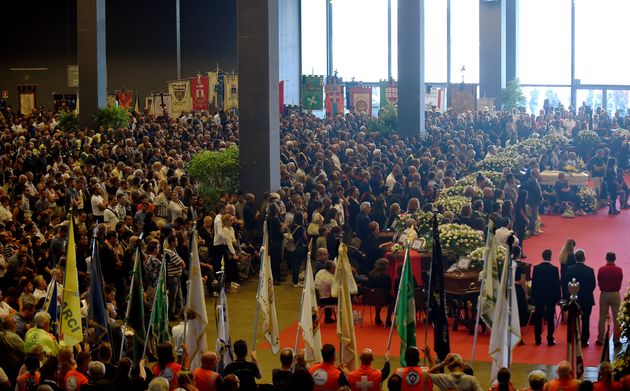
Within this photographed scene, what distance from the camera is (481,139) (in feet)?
100

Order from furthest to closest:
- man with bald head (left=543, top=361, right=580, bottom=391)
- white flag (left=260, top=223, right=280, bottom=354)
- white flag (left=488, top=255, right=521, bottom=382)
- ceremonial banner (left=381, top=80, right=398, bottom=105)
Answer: ceremonial banner (left=381, top=80, right=398, bottom=105), white flag (left=260, top=223, right=280, bottom=354), white flag (left=488, top=255, right=521, bottom=382), man with bald head (left=543, top=361, right=580, bottom=391)

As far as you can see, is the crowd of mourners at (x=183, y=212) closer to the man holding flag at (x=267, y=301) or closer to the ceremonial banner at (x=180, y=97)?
the ceremonial banner at (x=180, y=97)

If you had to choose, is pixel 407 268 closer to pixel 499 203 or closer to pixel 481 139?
pixel 499 203

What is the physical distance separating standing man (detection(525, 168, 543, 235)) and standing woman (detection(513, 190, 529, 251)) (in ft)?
3.62

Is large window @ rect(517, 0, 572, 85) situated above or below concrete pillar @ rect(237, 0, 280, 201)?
above

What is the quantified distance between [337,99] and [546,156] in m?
10.0

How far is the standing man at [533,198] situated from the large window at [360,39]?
1005 inches

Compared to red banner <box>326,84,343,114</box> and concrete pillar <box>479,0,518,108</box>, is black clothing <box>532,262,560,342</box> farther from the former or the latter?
concrete pillar <box>479,0,518,108</box>

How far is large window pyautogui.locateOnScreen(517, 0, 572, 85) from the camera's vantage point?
154 ft

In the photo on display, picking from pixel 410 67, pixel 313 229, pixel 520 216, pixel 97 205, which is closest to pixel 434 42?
pixel 410 67

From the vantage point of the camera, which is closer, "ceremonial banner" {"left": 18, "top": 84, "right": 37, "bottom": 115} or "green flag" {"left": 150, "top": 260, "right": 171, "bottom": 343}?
"green flag" {"left": 150, "top": 260, "right": 171, "bottom": 343}

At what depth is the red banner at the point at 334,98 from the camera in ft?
117

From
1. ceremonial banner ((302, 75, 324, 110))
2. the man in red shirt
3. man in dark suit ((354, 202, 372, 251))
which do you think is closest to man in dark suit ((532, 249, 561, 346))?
the man in red shirt

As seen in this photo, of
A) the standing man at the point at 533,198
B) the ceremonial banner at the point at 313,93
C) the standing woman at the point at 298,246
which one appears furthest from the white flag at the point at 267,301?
the ceremonial banner at the point at 313,93
